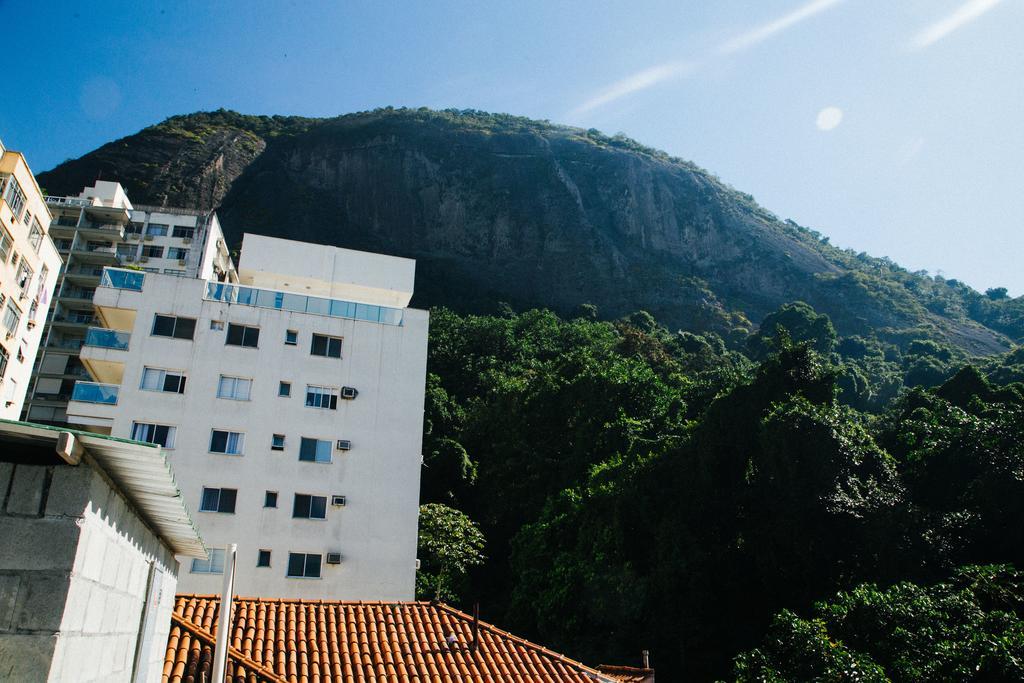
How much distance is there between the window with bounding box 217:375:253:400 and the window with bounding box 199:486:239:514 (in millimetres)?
3435

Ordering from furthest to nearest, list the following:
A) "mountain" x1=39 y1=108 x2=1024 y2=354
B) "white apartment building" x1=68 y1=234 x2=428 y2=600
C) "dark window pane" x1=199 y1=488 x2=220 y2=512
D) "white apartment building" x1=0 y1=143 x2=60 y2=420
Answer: "mountain" x1=39 y1=108 x2=1024 y2=354, "white apartment building" x1=0 y1=143 x2=60 y2=420, "white apartment building" x1=68 y1=234 x2=428 y2=600, "dark window pane" x1=199 y1=488 x2=220 y2=512

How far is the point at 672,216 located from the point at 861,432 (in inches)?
3580

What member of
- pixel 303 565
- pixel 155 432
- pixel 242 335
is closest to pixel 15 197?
pixel 242 335

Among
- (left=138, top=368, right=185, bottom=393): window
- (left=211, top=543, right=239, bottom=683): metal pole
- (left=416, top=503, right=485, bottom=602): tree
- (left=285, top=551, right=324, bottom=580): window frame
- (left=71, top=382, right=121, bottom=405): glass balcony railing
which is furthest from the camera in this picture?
(left=416, top=503, right=485, bottom=602): tree

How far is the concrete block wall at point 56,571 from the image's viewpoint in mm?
4887

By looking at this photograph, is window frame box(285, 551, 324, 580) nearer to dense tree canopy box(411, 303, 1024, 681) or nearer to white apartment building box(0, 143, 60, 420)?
dense tree canopy box(411, 303, 1024, 681)

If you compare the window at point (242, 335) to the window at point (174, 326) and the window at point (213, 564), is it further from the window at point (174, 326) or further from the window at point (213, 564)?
the window at point (213, 564)

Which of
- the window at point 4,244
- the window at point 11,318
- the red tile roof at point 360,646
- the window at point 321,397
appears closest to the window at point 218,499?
the window at point 321,397

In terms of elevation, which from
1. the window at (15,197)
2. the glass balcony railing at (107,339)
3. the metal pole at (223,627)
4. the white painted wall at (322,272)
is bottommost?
the metal pole at (223,627)

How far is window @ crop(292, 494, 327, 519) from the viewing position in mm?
26953

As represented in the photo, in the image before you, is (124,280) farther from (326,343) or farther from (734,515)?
(734,515)

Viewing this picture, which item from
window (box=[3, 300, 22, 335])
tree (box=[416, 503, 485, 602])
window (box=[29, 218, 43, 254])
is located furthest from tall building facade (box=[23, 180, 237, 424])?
tree (box=[416, 503, 485, 602])

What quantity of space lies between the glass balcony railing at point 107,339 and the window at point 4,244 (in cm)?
1005

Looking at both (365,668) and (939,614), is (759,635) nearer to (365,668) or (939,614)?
(939,614)
